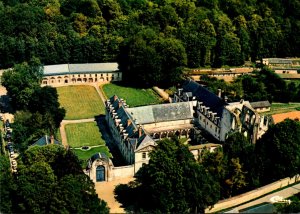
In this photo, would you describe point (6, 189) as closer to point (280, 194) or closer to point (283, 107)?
point (280, 194)

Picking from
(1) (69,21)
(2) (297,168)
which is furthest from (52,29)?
(2) (297,168)

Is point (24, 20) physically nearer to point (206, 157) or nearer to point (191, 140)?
point (191, 140)

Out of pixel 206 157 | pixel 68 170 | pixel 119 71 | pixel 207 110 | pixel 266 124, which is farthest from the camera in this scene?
pixel 119 71

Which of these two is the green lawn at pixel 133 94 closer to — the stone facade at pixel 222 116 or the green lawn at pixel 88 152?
the stone facade at pixel 222 116

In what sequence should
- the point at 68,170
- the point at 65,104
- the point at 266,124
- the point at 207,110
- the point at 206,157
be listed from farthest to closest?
the point at 65,104
the point at 207,110
the point at 266,124
the point at 206,157
the point at 68,170

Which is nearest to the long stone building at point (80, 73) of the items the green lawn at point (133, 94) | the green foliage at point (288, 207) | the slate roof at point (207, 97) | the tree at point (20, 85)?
the green lawn at point (133, 94)

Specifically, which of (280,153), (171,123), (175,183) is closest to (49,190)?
(175,183)

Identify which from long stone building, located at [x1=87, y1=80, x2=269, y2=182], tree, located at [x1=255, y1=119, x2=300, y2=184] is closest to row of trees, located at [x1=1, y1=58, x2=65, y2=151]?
long stone building, located at [x1=87, y1=80, x2=269, y2=182]
